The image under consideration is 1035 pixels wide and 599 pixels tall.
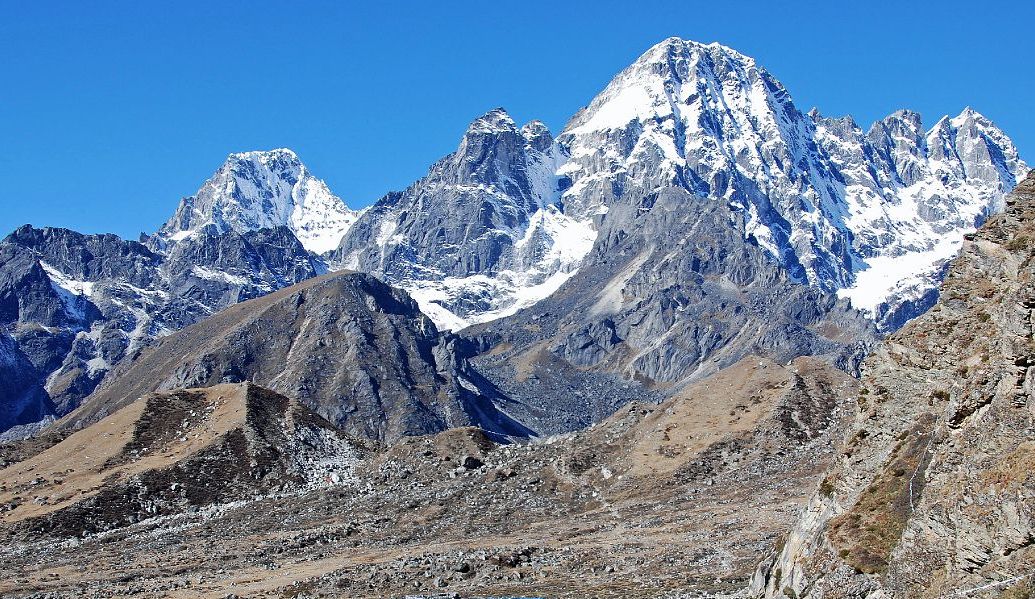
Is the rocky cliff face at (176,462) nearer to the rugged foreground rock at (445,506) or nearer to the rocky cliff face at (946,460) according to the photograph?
the rugged foreground rock at (445,506)

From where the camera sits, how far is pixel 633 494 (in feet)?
382

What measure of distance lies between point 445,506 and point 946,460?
81.0 m

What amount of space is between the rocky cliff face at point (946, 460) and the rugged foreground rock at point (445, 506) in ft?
64.8

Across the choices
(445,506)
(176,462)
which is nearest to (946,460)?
(445,506)

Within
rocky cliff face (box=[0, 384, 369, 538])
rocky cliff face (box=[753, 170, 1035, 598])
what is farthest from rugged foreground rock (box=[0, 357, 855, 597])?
rocky cliff face (box=[753, 170, 1035, 598])

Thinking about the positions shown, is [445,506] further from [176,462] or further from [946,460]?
[946,460]

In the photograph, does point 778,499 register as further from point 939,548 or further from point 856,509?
point 939,548

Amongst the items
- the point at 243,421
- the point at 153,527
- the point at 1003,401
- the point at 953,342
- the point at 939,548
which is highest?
the point at 243,421

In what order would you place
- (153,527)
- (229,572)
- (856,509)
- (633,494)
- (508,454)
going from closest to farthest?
(856,509) < (229,572) < (633,494) < (153,527) < (508,454)

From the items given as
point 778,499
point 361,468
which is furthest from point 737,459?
point 361,468

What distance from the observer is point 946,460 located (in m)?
43.0

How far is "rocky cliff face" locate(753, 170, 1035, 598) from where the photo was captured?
39438 mm

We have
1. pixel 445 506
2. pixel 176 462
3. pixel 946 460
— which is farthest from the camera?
pixel 176 462

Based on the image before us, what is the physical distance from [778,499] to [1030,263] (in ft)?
189
